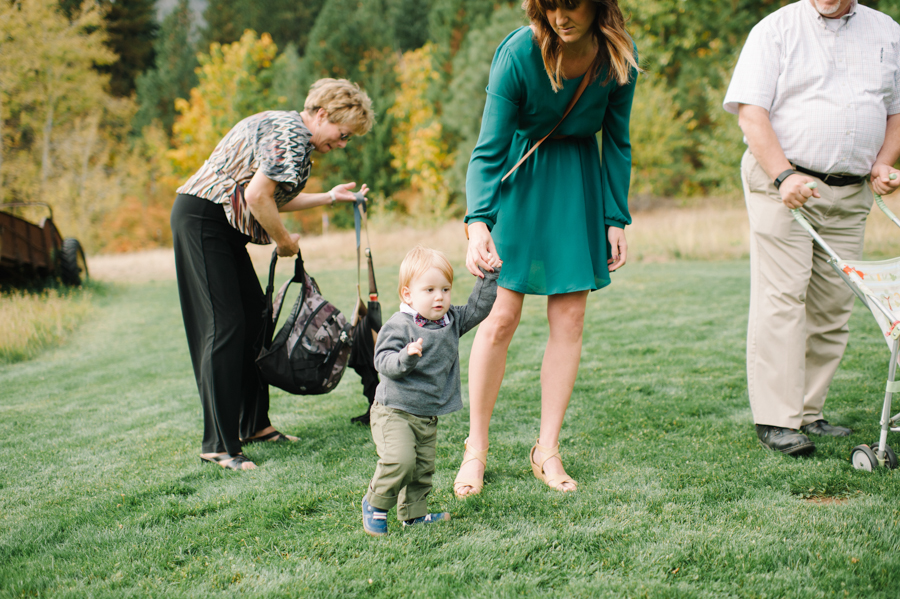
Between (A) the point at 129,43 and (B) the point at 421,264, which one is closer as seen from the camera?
(B) the point at 421,264

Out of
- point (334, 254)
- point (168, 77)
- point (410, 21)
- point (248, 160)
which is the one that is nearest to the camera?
point (248, 160)

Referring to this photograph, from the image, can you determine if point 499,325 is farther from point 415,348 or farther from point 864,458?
point 864,458

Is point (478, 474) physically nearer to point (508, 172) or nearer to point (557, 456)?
point (557, 456)

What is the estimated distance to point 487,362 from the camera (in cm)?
271

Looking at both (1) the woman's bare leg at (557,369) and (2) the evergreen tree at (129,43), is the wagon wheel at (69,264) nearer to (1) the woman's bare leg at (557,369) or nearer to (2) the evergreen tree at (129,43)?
(1) the woman's bare leg at (557,369)

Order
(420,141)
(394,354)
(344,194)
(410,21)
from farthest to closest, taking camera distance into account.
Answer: (410,21)
(420,141)
(344,194)
(394,354)

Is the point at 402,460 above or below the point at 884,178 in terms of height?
below

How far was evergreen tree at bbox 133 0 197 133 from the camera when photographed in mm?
37969

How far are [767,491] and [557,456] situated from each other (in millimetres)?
813

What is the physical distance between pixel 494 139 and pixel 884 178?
1764 mm

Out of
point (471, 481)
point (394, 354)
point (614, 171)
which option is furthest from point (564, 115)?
point (471, 481)

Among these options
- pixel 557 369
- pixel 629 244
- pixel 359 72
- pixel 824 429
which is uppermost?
pixel 359 72

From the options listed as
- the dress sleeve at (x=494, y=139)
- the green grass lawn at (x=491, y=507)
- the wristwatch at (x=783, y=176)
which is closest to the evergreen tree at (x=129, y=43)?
the green grass lawn at (x=491, y=507)

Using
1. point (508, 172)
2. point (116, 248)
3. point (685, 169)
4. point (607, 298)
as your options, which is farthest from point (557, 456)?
point (116, 248)
